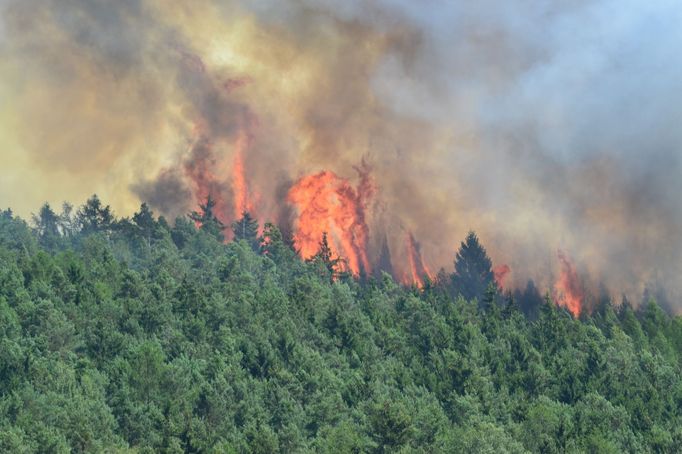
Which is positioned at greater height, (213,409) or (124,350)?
(124,350)

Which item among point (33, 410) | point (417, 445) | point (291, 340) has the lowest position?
point (417, 445)

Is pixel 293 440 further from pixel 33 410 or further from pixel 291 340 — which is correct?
pixel 291 340

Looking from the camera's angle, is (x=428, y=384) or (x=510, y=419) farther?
(x=428, y=384)

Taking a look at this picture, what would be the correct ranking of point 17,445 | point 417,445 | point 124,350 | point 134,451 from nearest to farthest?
point 17,445 → point 134,451 → point 417,445 → point 124,350

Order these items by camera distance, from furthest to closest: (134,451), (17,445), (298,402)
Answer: (298,402)
(134,451)
(17,445)

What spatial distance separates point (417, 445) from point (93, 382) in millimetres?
38017

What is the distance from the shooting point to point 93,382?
554 ft

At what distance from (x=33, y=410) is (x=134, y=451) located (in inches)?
482

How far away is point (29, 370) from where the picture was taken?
168 m

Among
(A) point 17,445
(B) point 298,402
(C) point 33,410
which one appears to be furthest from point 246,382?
(A) point 17,445

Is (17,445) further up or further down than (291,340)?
further down

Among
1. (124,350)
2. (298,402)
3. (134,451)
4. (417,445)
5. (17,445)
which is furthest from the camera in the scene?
(124,350)

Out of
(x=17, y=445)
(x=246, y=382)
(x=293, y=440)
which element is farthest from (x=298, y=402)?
(x=17, y=445)

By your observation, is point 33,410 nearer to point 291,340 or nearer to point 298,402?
point 298,402
